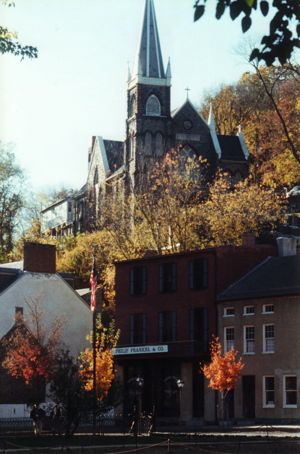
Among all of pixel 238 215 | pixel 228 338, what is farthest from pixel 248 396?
pixel 238 215

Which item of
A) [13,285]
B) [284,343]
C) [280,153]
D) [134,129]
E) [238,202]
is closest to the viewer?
[284,343]

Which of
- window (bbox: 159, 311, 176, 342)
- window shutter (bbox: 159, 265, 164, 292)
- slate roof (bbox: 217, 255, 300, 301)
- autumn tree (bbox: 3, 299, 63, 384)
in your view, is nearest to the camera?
slate roof (bbox: 217, 255, 300, 301)

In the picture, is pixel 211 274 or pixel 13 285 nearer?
pixel 211 274

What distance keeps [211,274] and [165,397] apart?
7304 mm

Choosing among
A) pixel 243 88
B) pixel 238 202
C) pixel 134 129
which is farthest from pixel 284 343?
pixel 243 88

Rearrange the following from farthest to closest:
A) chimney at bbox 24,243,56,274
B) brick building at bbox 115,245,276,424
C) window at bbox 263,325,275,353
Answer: chimney at bbox 24,243,56,274 → brick building at bbox 115,245,276,424 → window at bbox 263,325,275,353

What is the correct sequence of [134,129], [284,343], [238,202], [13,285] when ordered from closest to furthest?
[284,343] → [13,285] → [238,202] → [134,129]

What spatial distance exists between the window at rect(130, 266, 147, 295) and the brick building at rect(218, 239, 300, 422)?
6.97 m

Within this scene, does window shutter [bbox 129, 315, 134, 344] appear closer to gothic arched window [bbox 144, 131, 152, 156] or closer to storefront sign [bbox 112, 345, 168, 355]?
storefront sign [bbox 112, 345, 168, 355]

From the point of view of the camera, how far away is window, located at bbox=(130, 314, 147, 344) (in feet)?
200

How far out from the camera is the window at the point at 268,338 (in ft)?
171

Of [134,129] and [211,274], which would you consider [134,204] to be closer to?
[211,274]

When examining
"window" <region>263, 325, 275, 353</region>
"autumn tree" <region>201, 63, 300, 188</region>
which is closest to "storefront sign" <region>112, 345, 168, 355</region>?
"window" <region>263, 325, 275, 353</region>

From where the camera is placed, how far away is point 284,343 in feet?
168
